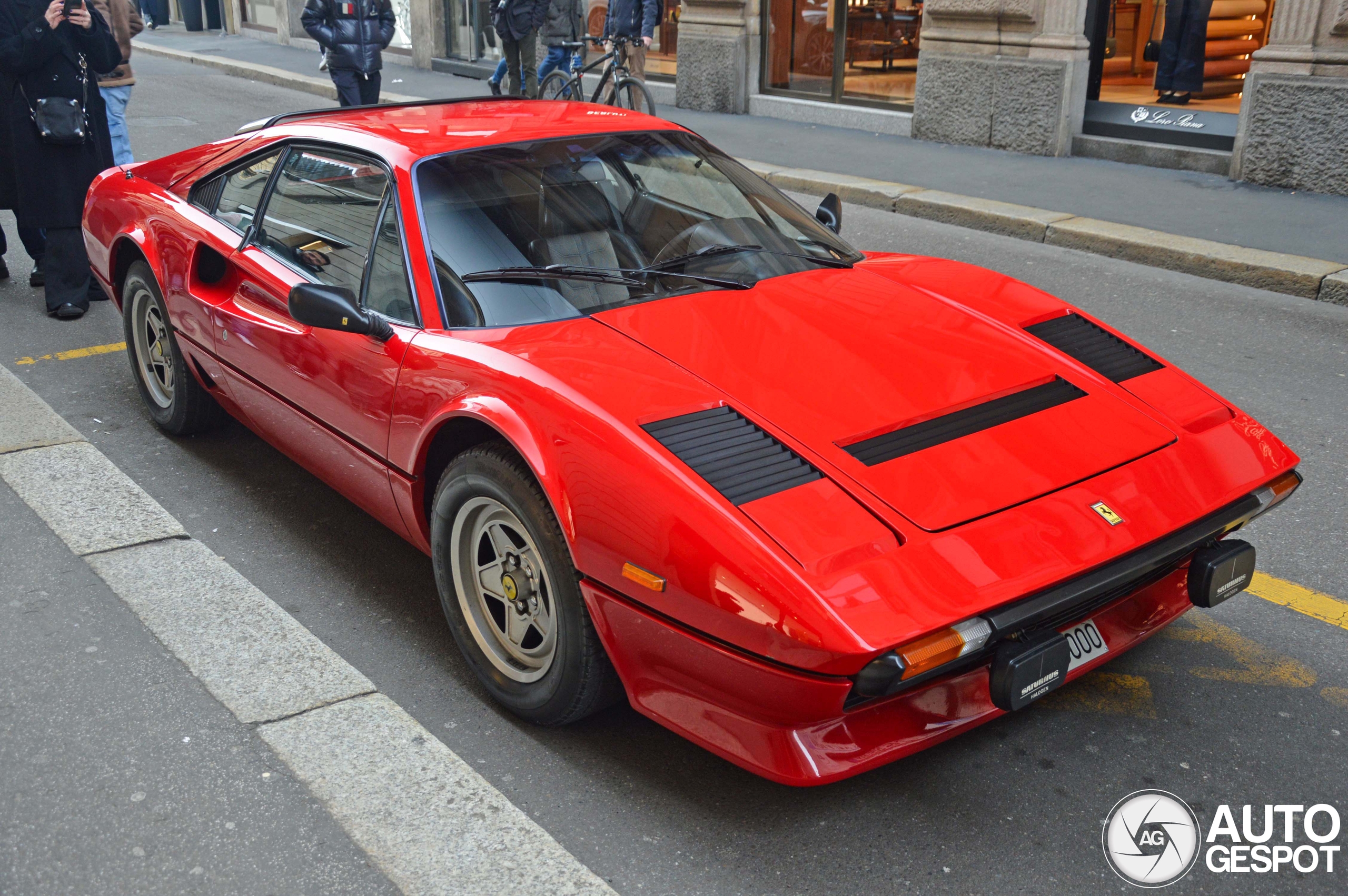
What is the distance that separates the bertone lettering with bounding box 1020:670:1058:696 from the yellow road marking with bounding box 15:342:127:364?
476cm

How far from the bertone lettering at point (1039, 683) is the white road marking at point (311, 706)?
3.04 ft

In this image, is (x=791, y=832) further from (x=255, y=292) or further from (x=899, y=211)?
(x=899, y=211)

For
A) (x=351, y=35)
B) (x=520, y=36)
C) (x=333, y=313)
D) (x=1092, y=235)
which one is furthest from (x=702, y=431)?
(x=520, y=36)

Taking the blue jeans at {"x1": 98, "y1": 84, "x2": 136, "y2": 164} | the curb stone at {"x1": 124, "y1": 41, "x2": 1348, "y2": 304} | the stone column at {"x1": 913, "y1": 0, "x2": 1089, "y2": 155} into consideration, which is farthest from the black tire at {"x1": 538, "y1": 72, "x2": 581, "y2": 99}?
the blue jeans at {"x1": 98, "y1": 84, "x2": 136, "y2": 164}

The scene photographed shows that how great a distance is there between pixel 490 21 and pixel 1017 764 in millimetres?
17027

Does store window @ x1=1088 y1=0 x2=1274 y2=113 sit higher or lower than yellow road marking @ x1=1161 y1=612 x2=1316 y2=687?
higher

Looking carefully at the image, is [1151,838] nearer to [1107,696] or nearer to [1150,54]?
[1107,696]

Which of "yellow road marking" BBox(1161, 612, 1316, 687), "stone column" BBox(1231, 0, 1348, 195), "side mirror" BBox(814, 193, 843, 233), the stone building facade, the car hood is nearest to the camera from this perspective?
the car hood

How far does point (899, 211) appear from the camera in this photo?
9172mm

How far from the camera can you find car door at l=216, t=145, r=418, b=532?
10.8 ft

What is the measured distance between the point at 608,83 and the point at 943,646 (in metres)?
11.6

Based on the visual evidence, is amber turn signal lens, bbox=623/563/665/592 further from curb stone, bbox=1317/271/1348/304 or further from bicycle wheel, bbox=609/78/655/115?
bicycle wheel, bbox=609/78/655/115

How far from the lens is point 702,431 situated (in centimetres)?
265

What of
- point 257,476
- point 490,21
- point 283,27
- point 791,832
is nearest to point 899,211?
point 257,476
